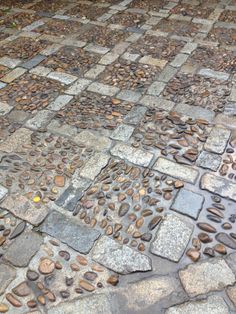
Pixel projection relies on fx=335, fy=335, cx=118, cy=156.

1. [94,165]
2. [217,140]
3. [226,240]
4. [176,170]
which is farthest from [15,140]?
[226,240]

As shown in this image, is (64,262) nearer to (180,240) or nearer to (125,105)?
(180,240)

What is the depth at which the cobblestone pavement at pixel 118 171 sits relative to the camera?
2086mm

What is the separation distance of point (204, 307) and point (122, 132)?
169cm

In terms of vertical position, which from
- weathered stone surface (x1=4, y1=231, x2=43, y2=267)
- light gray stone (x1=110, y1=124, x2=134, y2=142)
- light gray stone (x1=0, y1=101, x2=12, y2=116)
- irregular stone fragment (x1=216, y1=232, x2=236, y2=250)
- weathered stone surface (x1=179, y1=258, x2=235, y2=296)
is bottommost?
irregular stone fragment (x1=216, y1=232, x2=236, y2=250)

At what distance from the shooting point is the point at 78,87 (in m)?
3.75

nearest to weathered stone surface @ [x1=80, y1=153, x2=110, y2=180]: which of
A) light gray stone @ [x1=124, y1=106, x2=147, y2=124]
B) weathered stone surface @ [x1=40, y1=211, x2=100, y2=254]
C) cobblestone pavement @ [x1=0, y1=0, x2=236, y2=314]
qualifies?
cobblestone pavement @ [x1=0, y1=0, x2=236, y2=314]

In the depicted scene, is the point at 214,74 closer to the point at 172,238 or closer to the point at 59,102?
the point at 59,102

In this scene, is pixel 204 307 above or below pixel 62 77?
below

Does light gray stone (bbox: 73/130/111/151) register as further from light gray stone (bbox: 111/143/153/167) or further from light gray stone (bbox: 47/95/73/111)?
light gray stone (bbox: 47/95/73/111)

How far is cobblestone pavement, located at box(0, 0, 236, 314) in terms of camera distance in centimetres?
209

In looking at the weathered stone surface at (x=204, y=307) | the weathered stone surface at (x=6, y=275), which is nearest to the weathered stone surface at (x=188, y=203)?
the weathered stone surface at (x=204, y=307)

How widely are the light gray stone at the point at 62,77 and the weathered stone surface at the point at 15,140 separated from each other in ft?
3.03

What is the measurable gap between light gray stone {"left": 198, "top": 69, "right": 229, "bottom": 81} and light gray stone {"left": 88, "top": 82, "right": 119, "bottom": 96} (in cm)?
105

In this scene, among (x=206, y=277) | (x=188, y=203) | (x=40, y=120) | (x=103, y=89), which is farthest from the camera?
(x=103, y=89)
